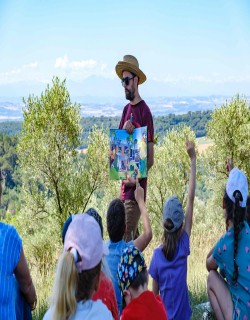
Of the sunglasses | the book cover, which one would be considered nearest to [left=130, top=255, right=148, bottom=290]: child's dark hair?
the book cover

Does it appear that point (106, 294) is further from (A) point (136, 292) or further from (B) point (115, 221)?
(B) point (115, 221)

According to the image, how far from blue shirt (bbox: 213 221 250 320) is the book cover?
4.34 feet

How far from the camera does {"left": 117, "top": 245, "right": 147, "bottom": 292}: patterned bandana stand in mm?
3201

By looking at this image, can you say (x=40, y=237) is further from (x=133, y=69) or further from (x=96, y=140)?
(x=133, y=69)

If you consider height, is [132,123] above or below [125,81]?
below

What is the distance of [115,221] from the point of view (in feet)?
13.1

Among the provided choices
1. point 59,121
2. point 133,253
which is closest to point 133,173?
point 133,253

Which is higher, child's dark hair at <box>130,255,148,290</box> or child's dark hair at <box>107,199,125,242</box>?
child's dark hair at <box>107,199,125,242</box>

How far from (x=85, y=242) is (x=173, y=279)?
1.65 m

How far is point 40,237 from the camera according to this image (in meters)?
25.2

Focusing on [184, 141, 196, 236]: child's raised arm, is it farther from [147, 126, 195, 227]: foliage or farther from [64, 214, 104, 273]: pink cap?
[147, 126, 195, 227]: foliage

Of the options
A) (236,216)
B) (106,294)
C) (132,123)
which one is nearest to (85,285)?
(106,294)

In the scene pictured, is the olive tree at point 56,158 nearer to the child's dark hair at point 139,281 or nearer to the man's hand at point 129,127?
the man's hand at point 129,127

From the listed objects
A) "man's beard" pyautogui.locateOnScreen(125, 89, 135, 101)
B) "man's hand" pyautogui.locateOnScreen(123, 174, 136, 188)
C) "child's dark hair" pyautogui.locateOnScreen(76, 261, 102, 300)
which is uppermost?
"man's beard" pyautogui.locateOnScreen(125, 89, 135, 101)
